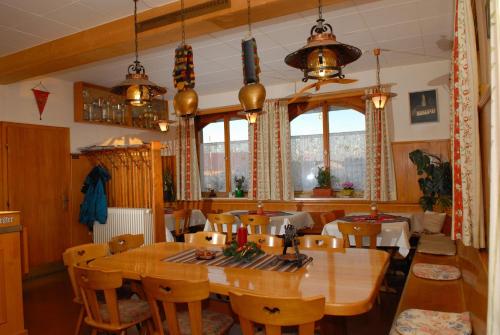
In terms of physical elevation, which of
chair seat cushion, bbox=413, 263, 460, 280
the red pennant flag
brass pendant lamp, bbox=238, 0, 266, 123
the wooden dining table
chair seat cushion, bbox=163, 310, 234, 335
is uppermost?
the red pennant flag

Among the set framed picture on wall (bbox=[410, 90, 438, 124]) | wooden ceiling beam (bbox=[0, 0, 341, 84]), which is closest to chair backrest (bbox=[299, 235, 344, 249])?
wooden ceiling beam (bbox=[0, 0, 341, 84])

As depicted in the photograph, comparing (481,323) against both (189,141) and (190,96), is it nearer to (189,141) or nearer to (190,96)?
(190,96)

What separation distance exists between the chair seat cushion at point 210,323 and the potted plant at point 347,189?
4.07 metres

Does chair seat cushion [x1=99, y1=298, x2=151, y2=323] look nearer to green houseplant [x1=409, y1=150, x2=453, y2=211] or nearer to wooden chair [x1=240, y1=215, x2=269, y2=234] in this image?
wooden chair [x1=240, y1=215, x2=269, y2=234]

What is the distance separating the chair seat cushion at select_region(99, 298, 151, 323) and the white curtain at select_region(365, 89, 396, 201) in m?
→ 4.01

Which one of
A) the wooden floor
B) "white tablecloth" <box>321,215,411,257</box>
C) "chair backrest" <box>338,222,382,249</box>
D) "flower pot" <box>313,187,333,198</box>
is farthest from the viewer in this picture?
"flower pot" <box>313,187,333,198</box>

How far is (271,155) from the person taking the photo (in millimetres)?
6465

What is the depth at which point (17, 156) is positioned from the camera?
5.04 metres

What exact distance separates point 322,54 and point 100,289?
1.84 m

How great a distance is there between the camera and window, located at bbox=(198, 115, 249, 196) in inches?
280

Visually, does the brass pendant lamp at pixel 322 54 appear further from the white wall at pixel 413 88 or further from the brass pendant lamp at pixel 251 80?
the white wall at pixel 413 88

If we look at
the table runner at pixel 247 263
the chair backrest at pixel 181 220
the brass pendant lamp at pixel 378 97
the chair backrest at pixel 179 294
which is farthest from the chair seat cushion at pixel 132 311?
the brass pendant lamp at pixel 378 97

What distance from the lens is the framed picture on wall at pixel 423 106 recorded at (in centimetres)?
545

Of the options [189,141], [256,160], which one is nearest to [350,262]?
[256,160]
